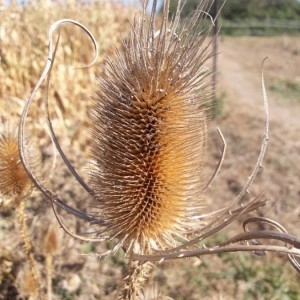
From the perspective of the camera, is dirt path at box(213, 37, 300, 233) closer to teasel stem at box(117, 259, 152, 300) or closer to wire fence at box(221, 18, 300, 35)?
teasel stem at box(117, 259, 152, 300)

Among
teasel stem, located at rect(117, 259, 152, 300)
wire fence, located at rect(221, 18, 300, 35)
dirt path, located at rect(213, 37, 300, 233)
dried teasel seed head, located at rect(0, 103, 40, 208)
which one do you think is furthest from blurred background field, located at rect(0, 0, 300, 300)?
wire fence, located at rect(221, 18, 300, 35)

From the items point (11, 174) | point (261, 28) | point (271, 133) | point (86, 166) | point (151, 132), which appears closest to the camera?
point (151, 132)

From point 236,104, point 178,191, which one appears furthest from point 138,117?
point 236,104

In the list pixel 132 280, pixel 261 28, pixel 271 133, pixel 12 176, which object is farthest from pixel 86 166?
pixel 261 28

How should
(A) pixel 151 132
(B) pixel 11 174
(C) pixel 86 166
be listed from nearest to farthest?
(A) pixel 151 132 < (B) pixel 11 174 < (C) pixel 86 166

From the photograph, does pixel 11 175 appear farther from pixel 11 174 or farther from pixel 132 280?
pixel 132 280

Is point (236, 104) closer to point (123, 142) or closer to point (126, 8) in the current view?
point (126, 8)

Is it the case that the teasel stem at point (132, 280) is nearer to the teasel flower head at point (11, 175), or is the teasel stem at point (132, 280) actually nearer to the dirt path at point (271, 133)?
the teasel flower head at point (11, 175)
